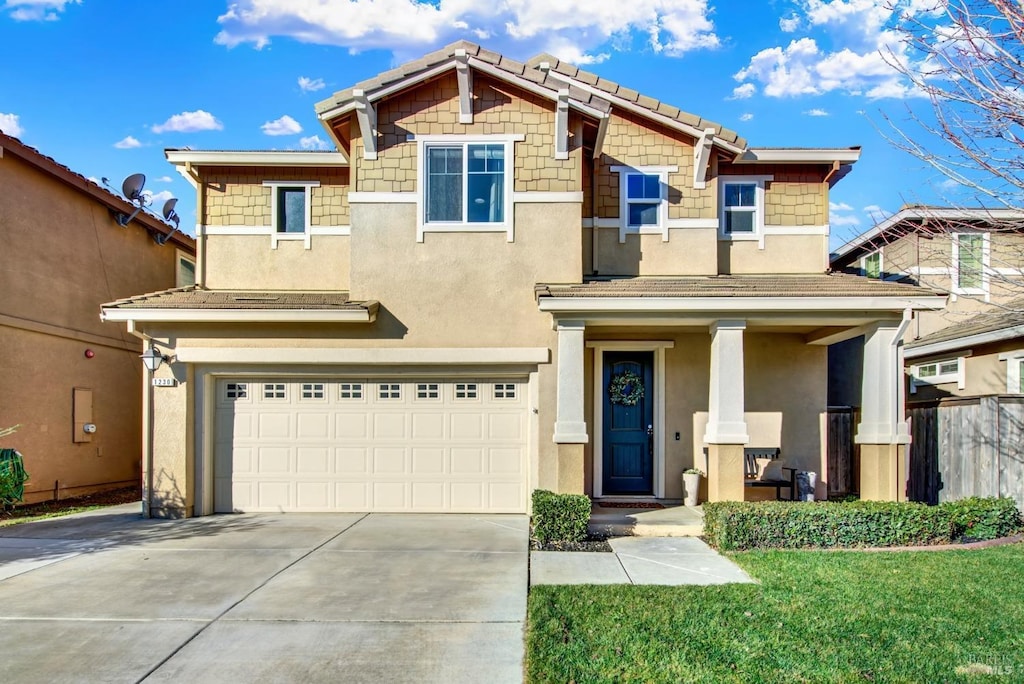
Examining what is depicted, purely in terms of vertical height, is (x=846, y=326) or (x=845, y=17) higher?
(x=845, y=17)

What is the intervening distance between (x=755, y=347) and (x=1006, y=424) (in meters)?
3.49

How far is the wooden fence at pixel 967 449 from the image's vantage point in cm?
912

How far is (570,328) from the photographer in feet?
30.5

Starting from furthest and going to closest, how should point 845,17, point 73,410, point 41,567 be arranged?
1. point 73,410
2. point 41,567
3. point 845,17

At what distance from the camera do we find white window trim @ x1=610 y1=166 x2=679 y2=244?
427 inches

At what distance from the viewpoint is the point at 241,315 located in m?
9.62

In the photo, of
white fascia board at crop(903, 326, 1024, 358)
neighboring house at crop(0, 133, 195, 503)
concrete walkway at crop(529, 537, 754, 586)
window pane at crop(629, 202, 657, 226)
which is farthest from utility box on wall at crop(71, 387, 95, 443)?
white fascia board at crop(903, 326, 1024, 358)

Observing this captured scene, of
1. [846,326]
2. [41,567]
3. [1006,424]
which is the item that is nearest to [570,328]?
[846,326]

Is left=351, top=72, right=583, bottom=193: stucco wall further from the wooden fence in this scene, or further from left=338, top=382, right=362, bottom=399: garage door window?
the wooden fence

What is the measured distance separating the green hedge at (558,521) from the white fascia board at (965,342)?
7527 mm

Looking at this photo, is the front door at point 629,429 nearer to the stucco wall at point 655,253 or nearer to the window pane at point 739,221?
the stucco wall at point 655,253

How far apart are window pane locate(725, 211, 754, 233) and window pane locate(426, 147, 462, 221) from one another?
4575 mm

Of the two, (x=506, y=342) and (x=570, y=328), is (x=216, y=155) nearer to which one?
(x=506, y=342)

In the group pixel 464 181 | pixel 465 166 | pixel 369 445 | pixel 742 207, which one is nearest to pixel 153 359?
pixel 369 445
